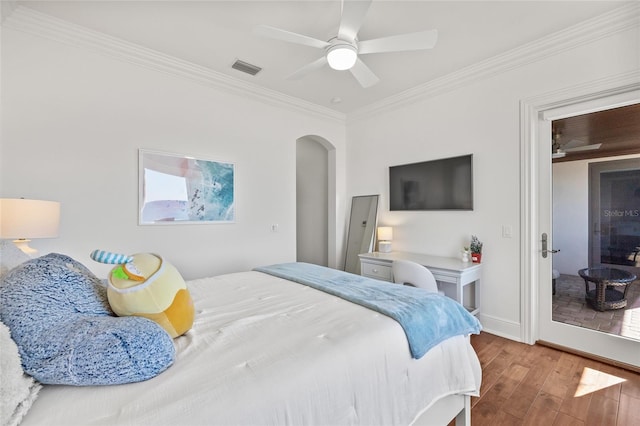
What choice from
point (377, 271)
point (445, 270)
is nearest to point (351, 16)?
point (445, 270)

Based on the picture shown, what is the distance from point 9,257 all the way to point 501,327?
145 inches

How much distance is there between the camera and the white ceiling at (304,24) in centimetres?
208

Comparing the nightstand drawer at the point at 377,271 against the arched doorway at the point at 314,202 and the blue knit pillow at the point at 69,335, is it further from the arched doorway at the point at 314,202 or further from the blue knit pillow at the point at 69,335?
the blue knit pillow at the point at 69,335

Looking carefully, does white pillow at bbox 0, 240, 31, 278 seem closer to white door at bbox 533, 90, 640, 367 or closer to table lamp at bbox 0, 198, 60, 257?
table lamp at bbox 0, 198, 60, 257

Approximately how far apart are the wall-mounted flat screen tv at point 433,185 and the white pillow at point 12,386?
10.9ft

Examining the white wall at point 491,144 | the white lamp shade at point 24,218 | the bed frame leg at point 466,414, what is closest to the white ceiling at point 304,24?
the white wall at point 491,144

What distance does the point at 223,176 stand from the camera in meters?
3.17

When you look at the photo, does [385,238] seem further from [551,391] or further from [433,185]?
[551,391]

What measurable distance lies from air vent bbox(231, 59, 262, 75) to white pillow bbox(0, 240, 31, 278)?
2341 mm

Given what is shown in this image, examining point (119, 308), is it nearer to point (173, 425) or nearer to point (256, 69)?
point (173, 425)

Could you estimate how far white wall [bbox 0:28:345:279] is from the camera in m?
2.16

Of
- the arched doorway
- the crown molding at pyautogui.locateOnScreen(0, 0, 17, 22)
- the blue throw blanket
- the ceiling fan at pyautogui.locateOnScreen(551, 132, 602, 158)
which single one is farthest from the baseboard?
the crown molding at pyautogui.locateOnScreen(0, 0, 17, 22)

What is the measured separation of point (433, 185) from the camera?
10.9ft

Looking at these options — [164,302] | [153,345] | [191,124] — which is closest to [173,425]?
[153,345]
